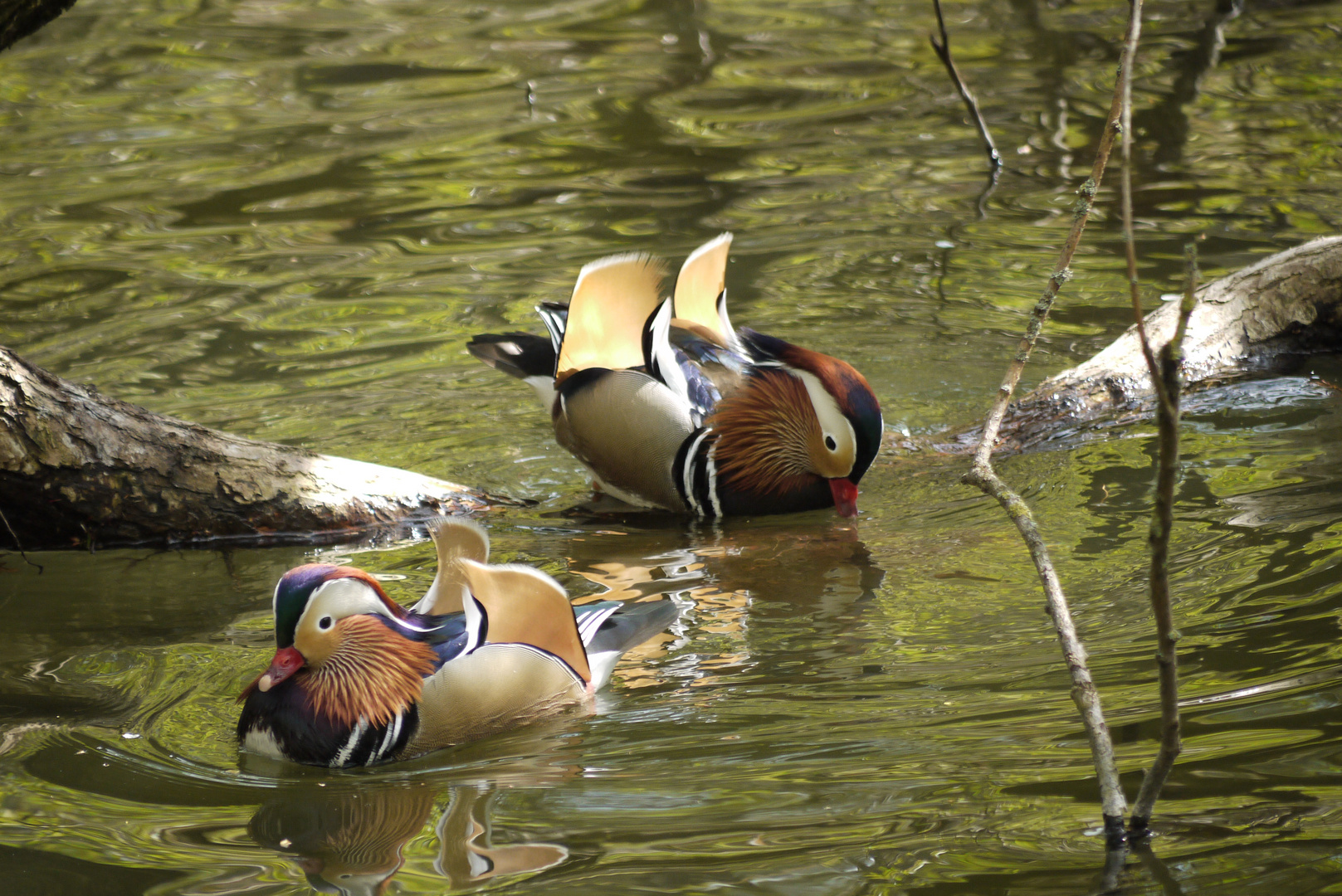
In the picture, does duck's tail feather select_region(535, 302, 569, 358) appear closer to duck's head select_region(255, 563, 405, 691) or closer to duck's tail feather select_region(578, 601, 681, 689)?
duck's tail feather select_region(578, 601, 681, 689)

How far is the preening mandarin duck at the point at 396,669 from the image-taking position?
3.18 meters

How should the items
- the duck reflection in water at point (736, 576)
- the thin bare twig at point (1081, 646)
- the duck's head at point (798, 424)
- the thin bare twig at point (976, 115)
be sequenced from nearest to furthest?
the thin bare twig at point (1081, 646) → the duck reflection in water at point (736, 576) → the duck's head at point (798, 424) → the thin bare twig at point (976, 115)

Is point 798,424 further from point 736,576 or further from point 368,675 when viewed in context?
point 368,675

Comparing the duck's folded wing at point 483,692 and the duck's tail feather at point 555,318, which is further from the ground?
the duck's tail feather at point 555,318

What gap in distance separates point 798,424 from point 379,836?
2.55m

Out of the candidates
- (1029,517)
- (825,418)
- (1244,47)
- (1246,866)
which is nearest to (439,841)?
(1029,517)

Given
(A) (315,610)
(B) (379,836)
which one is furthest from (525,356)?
(B) (379,836)

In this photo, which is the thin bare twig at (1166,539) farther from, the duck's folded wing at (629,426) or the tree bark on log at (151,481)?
the tree bark on log at (151,481)

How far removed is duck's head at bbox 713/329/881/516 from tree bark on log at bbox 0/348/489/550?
1.10m

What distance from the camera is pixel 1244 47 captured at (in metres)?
10.1

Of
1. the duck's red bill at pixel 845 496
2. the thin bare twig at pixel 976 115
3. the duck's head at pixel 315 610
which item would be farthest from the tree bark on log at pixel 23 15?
the thin bare twig at pixel 976 115

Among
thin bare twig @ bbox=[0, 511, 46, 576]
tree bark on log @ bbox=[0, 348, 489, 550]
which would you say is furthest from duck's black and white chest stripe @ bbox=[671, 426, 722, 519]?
thin bare twig @ bbox=[0, 511, 46, 576]

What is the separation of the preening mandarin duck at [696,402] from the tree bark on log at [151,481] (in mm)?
669

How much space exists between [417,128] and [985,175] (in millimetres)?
3953
